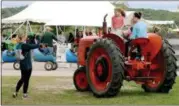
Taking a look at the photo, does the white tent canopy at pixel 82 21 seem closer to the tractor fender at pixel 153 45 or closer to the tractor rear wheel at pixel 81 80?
the tractor rear wheel at pixel 81 80

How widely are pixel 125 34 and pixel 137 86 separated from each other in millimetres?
2820

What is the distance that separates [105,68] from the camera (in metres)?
11.8

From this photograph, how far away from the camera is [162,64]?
12.4m

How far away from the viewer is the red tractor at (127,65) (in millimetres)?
11406

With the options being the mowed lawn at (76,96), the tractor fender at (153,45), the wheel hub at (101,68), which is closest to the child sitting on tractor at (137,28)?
the tractor fender at (153,45)

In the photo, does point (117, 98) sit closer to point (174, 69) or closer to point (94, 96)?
point (94, 96)

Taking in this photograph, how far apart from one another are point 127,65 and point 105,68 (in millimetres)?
513

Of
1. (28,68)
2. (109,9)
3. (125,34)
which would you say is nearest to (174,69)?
(125,34)

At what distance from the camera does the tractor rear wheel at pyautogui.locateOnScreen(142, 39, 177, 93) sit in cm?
1220

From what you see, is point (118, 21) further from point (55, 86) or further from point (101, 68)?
point (55, 86)

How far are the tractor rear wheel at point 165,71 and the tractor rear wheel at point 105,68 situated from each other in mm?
1354

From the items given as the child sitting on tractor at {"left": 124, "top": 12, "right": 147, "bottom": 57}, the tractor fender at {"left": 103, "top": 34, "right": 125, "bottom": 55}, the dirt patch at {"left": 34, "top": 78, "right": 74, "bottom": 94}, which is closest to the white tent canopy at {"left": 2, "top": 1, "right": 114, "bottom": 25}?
the dirt patch at {"left": 34, "top": 78, "right": 74, "bottom": 94}

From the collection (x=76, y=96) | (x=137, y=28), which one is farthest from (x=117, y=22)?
(x=76, y=96)

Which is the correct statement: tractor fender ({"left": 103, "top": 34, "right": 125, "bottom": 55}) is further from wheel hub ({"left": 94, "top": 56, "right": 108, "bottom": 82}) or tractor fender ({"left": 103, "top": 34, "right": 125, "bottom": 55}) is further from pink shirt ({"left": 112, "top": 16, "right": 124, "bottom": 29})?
wheel hub ({"left": 94, "top": 56, "right": 108, "bottom": 82})
